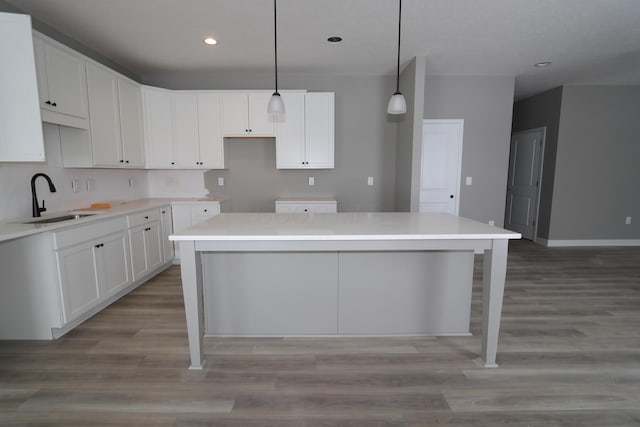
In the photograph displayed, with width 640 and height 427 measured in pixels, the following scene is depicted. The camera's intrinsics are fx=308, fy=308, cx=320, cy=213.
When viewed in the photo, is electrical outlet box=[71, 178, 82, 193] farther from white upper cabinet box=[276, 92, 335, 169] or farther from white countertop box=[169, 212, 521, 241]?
white upper cabinet box=[276, 92, 335, 169]

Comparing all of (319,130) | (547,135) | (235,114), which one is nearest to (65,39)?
(235,114)

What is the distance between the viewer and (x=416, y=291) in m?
2.37

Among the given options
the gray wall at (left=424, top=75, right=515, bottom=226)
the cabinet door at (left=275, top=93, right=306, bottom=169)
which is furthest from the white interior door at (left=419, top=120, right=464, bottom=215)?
the cabinet door at (left=275, top=93, right=306, bottom=169)

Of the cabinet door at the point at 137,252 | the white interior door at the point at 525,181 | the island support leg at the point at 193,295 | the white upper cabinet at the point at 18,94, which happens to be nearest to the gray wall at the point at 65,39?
the white upper cabinet at the point at 18,94

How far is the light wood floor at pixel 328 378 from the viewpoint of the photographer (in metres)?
1.65

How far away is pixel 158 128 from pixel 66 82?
1406 millimetres

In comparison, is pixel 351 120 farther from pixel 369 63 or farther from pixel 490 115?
pixel 490 115

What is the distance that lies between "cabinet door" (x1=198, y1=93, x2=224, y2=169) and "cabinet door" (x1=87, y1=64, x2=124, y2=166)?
3.25 ft

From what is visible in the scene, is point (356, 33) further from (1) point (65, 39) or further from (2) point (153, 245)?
(2) point (153, 245)

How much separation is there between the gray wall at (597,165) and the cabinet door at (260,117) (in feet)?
15.8

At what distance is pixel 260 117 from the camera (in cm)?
426

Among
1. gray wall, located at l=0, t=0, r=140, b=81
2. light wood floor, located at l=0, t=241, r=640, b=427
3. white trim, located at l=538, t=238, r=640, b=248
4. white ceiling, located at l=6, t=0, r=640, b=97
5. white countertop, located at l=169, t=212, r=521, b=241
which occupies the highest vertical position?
white ceiling, located at l=6, t=0, r=640, b=97

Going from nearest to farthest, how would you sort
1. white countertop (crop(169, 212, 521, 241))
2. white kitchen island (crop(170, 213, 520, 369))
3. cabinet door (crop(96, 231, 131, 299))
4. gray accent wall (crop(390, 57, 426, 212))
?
white countertop (crop(169, 212, 521, 241))
white kitchen island (crop(170, 213, 520, 369))
cabinet door (crop(96, 231, 131, 299))
gray accent wall (crop(390, 57, 426, 212))

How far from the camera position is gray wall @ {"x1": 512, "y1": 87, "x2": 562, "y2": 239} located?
17.2ft
